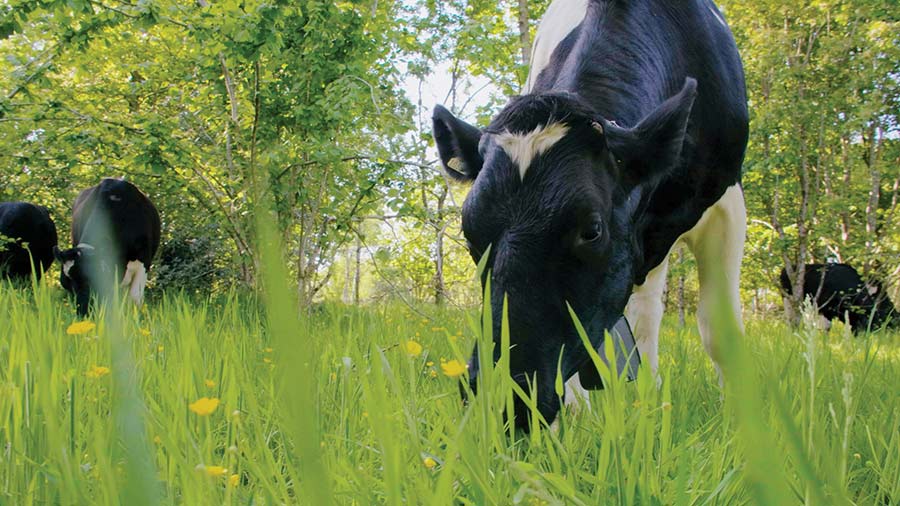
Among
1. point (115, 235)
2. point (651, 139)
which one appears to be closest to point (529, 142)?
point (651, 139)

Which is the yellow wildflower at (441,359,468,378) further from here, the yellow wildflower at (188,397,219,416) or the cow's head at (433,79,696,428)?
the cow's head at (433,79,696,428)

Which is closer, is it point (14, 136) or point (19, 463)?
point (19, 463)

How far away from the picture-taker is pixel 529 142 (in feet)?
7.45

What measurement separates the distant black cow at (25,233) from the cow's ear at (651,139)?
12.1 m

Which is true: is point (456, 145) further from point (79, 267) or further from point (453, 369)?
point (79, 267)

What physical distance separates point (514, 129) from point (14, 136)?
623cm

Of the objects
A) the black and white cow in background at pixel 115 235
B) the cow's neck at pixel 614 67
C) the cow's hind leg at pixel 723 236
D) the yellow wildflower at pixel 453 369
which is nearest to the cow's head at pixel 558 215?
the cow's neck at pixel 614 67

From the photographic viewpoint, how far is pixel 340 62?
6023 millimetres

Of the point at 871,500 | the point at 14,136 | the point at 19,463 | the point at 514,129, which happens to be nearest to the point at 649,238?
the point at 514,129

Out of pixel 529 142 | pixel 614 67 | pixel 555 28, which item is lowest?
pixel 529 142

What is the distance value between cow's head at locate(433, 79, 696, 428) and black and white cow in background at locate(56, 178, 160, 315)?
24.8 ft

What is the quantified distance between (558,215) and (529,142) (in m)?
0.34

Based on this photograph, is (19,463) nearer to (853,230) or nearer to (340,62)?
(340,62)

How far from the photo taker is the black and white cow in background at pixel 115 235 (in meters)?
8.34
